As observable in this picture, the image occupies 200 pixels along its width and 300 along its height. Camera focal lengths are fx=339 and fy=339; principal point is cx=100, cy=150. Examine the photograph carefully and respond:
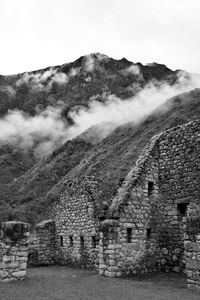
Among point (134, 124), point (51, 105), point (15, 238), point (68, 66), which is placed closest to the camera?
point (15, 238)

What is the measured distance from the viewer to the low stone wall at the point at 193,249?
44.7 feet

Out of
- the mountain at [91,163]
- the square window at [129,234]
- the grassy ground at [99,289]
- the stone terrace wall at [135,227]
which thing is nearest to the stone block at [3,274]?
the grassy ground at [99,289]

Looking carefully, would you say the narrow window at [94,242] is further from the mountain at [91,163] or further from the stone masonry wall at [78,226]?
the mountain at [91,163]

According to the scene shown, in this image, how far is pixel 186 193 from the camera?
18500 millimetres

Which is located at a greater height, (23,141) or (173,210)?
(23,141)

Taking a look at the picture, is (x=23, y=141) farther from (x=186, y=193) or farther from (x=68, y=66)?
(x=186, y=193)

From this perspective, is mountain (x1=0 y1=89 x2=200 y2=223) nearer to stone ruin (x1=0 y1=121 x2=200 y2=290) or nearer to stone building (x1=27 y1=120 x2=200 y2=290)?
stone ruin (x1=0 y1=121 x2=200 y2=290)

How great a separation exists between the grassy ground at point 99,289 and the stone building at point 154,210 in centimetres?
131

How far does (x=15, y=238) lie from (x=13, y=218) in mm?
26523

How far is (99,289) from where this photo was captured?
45.7 ft

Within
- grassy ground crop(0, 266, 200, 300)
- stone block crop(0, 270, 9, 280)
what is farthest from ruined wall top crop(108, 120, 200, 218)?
stone block crop(0, 270, 9, 280)

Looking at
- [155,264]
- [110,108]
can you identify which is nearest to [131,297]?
[155,264]

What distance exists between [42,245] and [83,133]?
5229cm

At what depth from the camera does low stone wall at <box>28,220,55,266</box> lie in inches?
1028
